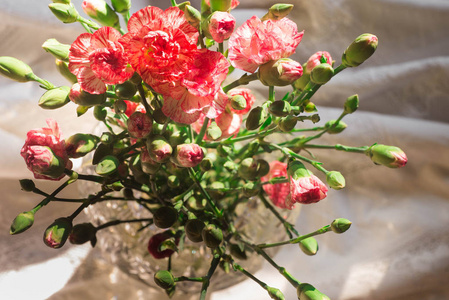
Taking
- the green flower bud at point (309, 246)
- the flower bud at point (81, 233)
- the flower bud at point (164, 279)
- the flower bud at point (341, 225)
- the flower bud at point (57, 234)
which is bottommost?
the flower bud at point (164, 279)

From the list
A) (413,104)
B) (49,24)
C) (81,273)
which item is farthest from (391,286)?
(49,24)

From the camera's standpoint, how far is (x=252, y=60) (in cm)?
29

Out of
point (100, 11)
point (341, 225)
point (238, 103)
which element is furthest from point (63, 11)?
point (341, 225)

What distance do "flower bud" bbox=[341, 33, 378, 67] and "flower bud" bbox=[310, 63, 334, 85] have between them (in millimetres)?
22

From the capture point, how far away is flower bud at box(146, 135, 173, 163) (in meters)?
0.30

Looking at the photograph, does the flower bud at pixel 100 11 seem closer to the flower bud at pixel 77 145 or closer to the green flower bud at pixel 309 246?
the flower bud at pixel 77 145

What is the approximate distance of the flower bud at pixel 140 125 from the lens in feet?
0.97

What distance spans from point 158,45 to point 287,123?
0.10 m

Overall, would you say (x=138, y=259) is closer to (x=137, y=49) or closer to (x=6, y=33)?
(x=137, y=49)

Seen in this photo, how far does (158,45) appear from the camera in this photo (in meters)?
0.26

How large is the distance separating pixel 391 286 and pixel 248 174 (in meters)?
0.36

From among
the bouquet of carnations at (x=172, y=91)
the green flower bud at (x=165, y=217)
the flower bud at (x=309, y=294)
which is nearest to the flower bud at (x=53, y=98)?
the bouquet of carnations at (x=172, y=91)

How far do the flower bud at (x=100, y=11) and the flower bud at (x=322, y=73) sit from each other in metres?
0.14

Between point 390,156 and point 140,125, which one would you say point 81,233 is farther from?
point 390,156
